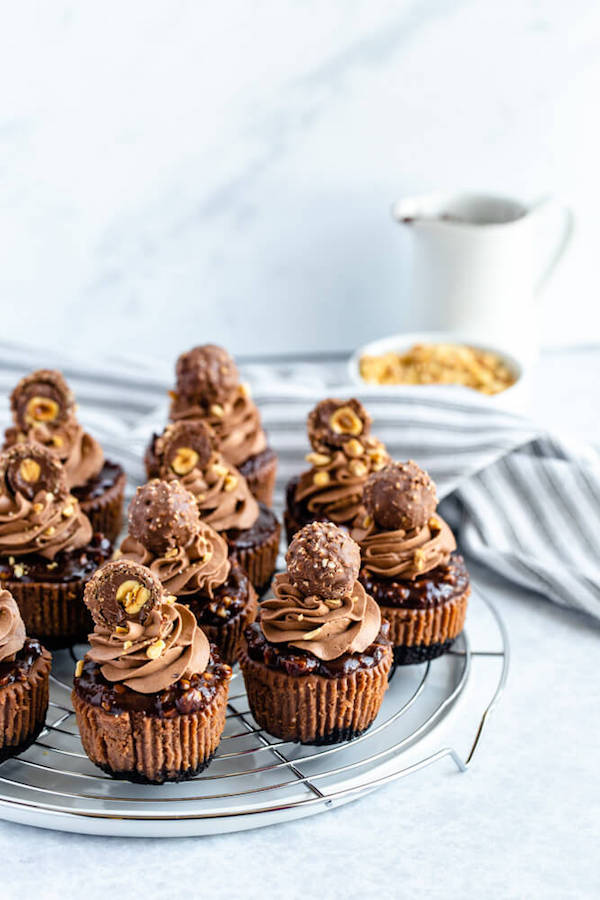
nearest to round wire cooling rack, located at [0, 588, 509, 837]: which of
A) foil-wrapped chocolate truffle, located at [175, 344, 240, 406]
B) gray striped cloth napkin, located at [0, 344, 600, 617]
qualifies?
gray striped cloth napkin, located at [0, 344, 600, 617]

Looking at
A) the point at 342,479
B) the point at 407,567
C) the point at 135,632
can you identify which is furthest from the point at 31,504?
the point at 407,567

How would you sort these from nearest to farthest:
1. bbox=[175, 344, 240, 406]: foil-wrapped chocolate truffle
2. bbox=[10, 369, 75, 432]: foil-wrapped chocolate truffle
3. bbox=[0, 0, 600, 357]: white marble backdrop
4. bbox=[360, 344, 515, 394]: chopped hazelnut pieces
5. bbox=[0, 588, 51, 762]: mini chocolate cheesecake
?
bbox=[0, 588, 51, 762]: mini chocolate cheesecake < bbox=[10, 369, 75, 432]: foil-wrapped chocolate truffle < bbox=[175, 344, 240, 406]: foil-wrapped chocolate truffle < bbox=[360, 344, 515, 394]: chopped hazelnut pieces < bbox=[0, 0, 600, 357]: white marble backdrop

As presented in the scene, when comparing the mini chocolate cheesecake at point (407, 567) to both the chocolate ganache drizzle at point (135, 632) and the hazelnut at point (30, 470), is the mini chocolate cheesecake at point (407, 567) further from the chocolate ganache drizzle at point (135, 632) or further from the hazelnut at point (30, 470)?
the hazelnut at point (30, 470)

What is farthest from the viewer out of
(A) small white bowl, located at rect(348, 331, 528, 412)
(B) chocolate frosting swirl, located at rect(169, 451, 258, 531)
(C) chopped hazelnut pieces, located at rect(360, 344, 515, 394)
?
(C) chopped hazelnut pieces, located at rect(360, 344, 515, 394)

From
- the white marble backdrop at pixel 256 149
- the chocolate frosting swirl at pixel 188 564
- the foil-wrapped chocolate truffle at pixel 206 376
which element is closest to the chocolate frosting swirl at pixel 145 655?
the chocolate frosting swirl at pixel 188 564

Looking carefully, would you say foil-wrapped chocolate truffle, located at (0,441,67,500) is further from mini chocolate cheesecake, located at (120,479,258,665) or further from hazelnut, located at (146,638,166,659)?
hazelnut, located at (146,638,166,659)

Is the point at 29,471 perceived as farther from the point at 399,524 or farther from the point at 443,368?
the point at 443,368

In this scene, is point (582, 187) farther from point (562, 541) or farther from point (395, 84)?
point (562, 541)
